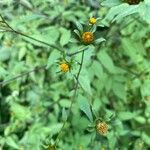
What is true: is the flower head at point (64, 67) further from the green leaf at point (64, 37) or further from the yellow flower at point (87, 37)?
the green leaf at point (64, 37)

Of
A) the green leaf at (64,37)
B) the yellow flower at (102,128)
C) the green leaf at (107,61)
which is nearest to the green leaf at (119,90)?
the green leaf at (107,61)

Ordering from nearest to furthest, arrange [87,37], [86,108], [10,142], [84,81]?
[87,37], [86,108], [84,81], [10,142]

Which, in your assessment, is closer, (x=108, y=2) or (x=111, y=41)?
(x=108, y=2)

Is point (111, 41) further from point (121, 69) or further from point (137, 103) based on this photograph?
point (137, 103)

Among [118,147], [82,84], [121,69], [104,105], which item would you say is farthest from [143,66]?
[82,84]

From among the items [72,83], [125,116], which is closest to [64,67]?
[125,116]

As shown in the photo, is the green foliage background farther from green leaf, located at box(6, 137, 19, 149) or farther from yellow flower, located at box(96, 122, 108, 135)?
yellow flower, located at box(96, 122, 108, 135)

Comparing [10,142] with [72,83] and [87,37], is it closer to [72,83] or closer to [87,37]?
[72,83]

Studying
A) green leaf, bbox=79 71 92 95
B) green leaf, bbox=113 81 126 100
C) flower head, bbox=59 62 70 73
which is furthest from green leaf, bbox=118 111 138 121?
flower head, bbox=59 62 70 73
